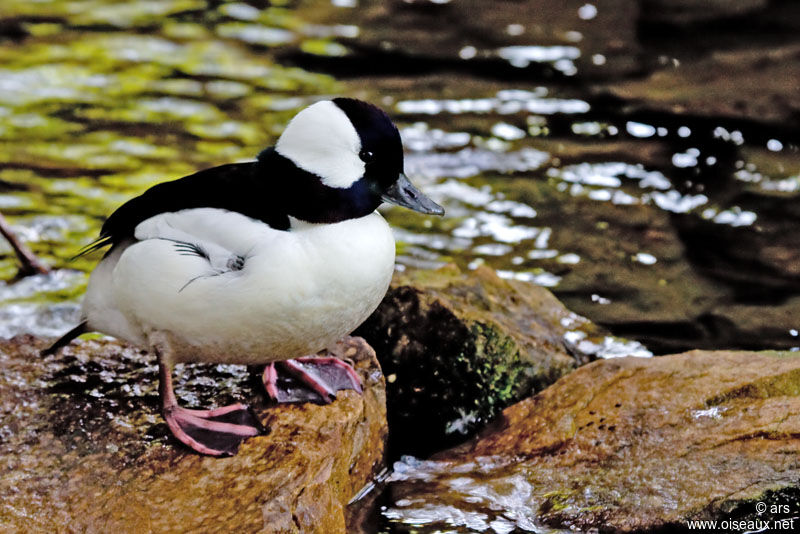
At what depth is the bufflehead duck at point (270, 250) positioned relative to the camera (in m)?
3.21

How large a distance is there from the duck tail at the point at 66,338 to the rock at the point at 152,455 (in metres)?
0.07

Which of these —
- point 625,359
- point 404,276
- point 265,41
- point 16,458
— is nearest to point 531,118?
point 265,41

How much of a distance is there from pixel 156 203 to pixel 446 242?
10.7ft

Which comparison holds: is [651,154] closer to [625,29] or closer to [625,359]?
[625,29]

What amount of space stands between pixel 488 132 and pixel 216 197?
481cm

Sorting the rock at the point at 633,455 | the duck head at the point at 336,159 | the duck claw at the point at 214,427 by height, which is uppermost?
the duck head at the point at 336,159

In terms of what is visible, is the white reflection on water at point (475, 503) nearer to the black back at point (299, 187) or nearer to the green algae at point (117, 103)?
the black back at point (299, 187)

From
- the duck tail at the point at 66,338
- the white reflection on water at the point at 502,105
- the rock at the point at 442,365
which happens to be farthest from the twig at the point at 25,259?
the white reflection on water at the point at 502,105

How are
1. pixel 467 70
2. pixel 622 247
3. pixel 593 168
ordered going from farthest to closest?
pixel 467 70 → pixel 593 168 → pixel 622 247

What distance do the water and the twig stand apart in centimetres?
8

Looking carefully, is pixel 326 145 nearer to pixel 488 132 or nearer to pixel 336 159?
pixel 336 159

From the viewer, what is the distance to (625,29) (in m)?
10.0

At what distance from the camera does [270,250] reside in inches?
126

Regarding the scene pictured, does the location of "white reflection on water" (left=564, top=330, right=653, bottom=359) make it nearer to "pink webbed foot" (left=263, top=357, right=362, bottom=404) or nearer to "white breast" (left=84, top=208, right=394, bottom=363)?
"pink webbed foot" (left=263, top=357, right=362, bottom=404)
